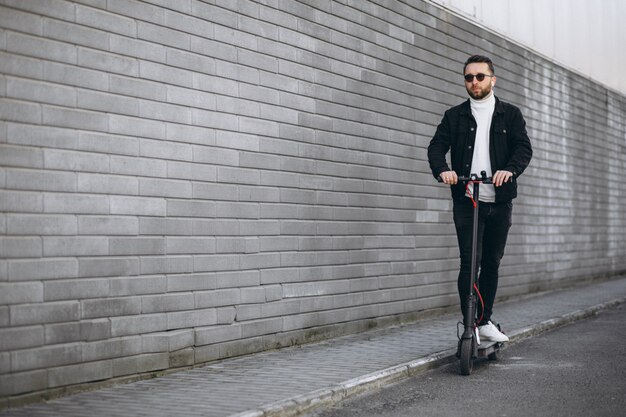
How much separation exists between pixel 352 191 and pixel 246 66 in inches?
81.4

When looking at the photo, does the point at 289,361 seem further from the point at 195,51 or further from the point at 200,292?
the point at 195,51

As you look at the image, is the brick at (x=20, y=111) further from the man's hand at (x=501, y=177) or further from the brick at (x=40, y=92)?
the man's hand at (x=501, y=177)

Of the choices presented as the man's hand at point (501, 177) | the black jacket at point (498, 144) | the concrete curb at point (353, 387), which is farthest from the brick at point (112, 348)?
the man's hand at point (501, 177)

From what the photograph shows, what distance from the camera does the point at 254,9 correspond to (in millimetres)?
8016

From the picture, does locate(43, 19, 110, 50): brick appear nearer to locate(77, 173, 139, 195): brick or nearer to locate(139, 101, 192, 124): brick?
locate(139, 101, 192, 124): brick

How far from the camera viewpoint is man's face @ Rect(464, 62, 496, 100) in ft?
24.3

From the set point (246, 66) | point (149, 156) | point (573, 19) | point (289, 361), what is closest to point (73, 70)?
point (149, 156)

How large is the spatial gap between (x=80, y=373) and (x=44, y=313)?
1.69ft

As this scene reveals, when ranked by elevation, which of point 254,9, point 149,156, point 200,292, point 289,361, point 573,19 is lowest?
point 289,361

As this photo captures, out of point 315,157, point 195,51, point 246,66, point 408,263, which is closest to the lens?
point 195,51

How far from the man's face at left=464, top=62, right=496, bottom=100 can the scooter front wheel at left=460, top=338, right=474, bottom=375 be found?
1873 mm

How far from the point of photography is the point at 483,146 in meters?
7.52

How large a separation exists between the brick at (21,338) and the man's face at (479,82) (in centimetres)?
362

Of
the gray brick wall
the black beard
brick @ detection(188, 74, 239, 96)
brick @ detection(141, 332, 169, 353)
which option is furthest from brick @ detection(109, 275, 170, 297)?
the black beard
